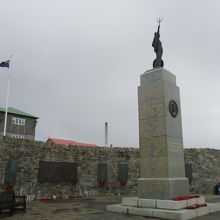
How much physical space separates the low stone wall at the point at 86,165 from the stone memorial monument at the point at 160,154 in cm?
607

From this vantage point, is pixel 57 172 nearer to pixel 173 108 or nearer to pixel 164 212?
pixel 173 108

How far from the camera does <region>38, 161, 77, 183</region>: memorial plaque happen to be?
13445 mm

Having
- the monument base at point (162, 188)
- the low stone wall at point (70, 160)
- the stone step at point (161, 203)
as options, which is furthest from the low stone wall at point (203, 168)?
the stone step at point (161, 203)

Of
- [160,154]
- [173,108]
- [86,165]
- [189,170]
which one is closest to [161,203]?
[160,154]

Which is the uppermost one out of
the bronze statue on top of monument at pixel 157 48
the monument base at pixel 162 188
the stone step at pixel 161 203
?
the bronze statue on top of monument at pixel 157 48

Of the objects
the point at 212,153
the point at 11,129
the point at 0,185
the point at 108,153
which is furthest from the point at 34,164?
the point at 11,129

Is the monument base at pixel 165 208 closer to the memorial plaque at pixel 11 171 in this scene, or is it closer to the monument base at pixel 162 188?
the monument base at pixel 162 188

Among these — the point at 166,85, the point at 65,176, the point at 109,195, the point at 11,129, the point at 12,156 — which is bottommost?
the point at 109,195

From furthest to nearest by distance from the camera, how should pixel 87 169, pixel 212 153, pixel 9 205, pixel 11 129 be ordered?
pixel 11 129
pixel 212 153
pixel 87 169
pixel 9 205

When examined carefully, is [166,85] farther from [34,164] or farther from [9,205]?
[34,164]

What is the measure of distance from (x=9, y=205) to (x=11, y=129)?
29.6 meters

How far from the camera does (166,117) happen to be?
8602 mm

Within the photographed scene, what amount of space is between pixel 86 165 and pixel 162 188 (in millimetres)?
7565

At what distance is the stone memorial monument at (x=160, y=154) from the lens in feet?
A: 25.4
